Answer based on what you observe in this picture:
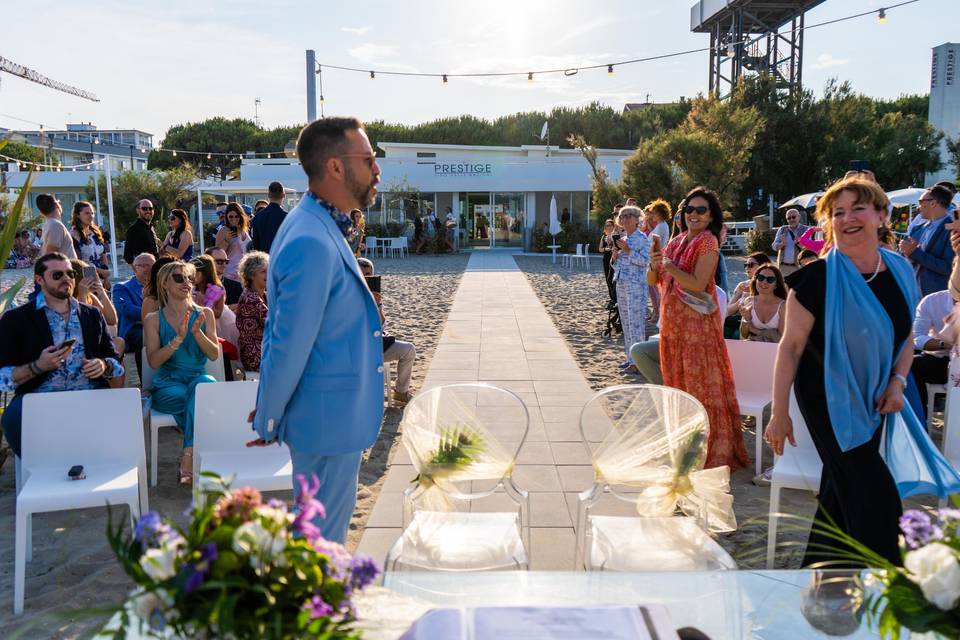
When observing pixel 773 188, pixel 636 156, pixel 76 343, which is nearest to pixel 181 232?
pixel 76 343

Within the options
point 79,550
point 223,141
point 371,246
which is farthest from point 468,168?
point 223,141

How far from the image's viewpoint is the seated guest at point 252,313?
5.63 metres

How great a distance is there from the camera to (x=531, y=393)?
7160 millimetres

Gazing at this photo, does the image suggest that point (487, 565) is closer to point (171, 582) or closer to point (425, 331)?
point (171, 582)

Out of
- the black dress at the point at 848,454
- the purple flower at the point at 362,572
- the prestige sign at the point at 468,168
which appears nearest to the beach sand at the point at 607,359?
the black dress at the point at 848,454

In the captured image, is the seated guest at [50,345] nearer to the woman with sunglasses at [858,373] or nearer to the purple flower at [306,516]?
the purple flower at [306,516]

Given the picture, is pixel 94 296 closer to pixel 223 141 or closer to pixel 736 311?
pixel 736 311

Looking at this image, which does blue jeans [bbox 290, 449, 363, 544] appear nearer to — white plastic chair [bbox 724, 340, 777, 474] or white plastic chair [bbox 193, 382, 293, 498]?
white plastic chair [bbox 193, 382, 293, 498]

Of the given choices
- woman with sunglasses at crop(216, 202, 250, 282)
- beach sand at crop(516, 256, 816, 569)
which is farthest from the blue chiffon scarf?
woman with sunglasses at crop(216, 202, 250, 282)

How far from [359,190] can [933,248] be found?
241 inches

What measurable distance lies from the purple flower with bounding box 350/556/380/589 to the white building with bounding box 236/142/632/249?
28.7 meters

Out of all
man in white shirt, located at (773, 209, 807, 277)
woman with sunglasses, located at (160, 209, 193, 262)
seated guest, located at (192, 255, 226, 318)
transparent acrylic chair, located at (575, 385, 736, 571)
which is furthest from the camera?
man in white shirt, located at (773, 209, 807, 277)

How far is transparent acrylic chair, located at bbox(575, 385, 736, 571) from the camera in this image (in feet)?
9.66

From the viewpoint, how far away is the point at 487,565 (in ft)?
9.04
